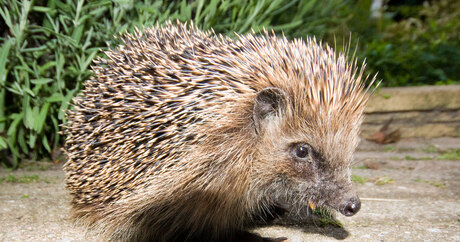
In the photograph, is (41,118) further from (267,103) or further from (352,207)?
(352,207)

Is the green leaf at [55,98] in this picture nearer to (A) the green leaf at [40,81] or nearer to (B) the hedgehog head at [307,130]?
(A) the green leaf at [40,81]

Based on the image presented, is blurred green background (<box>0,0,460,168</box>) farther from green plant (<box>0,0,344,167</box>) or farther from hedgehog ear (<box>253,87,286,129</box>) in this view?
hedgehog ear (<box>253,87,286,129</box>)

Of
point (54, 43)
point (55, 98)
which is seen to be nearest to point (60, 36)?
point (54, 43)

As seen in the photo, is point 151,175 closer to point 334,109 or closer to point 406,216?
point 334,109

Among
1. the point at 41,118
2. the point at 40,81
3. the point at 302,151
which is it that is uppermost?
the point at 40,81

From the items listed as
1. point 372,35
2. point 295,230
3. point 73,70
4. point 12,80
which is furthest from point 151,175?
point 372,35

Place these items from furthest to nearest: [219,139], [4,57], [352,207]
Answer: [4,57] < [219,139] < [352,207]
